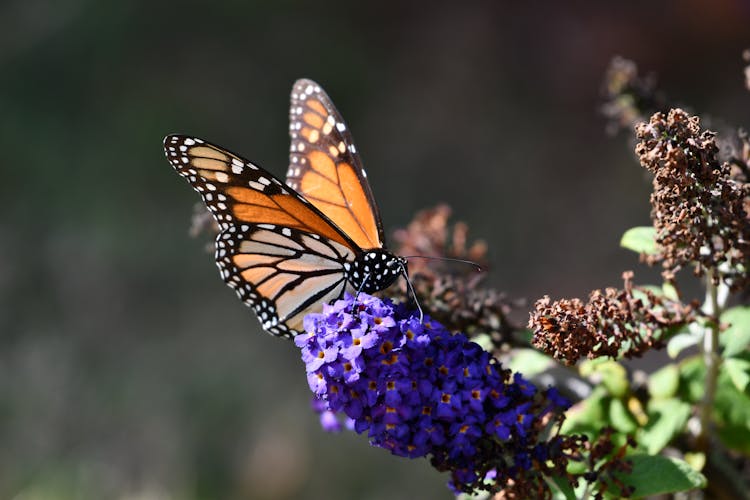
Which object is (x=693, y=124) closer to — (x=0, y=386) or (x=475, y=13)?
(x=475, y=13)

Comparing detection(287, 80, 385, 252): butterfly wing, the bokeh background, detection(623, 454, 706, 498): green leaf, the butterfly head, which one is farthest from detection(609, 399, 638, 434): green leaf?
the bokeh background

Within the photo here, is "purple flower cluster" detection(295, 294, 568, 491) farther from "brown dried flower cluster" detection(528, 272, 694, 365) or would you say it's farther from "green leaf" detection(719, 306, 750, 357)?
"green leaf" detection(719, 306, 750, 357)

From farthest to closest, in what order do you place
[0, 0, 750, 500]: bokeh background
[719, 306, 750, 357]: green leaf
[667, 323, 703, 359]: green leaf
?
[0, 0, 750, 500]: bokeh background
[667, 323, 703, 359]: green leaf
[719, 306, 750, 357]: green leaf

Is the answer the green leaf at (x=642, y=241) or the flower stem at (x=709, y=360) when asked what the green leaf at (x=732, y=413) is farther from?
the green leaf at (x=642, y=241)

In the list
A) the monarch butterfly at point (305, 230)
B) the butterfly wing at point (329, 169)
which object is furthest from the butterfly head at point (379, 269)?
the butterfly wing at point (329, 169)

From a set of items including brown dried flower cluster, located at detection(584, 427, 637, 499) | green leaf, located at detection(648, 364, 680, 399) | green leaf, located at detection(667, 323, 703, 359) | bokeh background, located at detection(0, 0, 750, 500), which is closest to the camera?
brown dried flower cluster, located at detection(584, 427, 637, 499)

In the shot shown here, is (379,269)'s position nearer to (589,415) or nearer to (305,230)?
(305,230)
